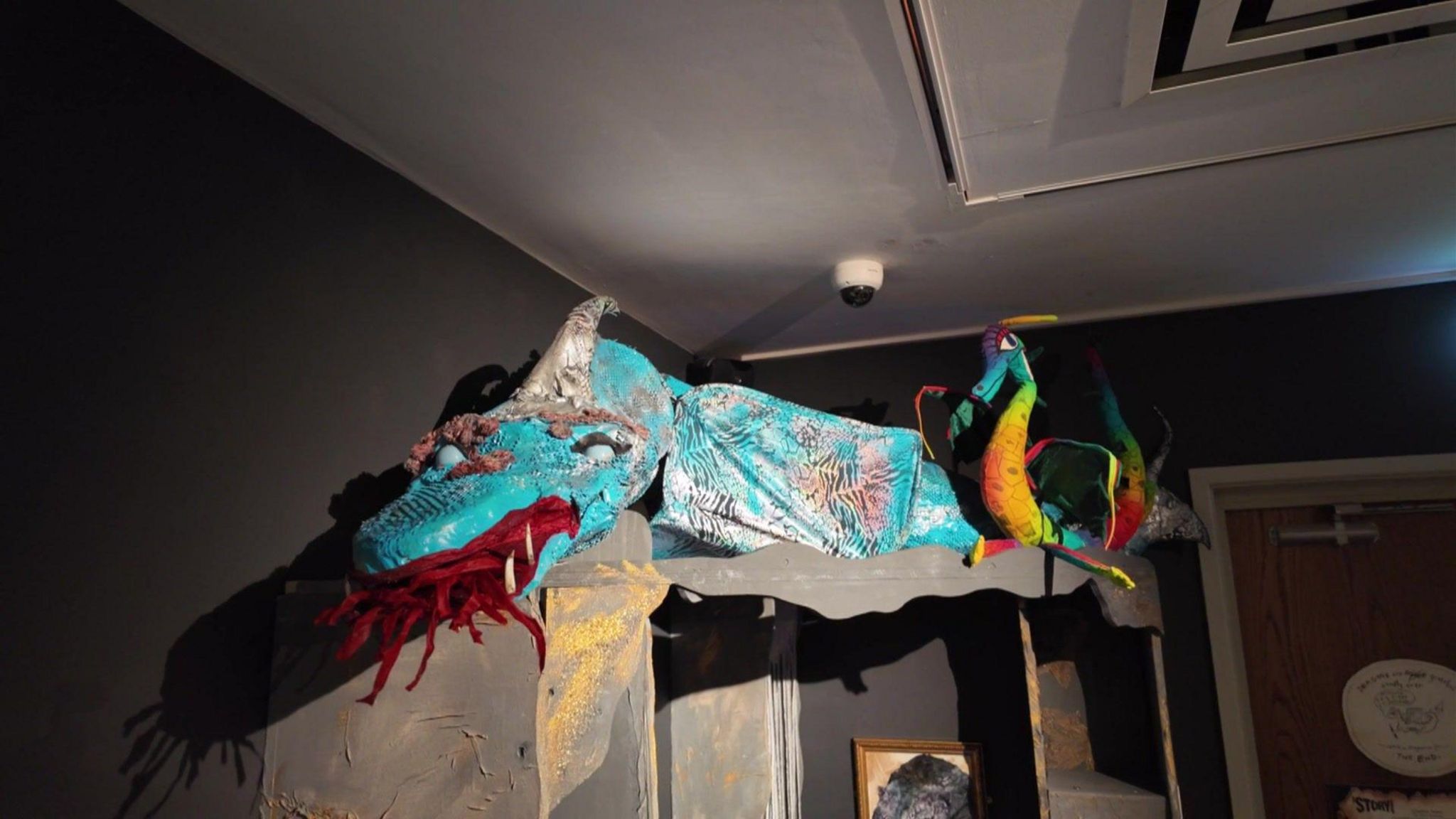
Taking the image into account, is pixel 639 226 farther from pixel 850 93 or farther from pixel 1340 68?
pixel 1340 68

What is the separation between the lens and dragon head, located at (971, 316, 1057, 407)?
69.2 inches

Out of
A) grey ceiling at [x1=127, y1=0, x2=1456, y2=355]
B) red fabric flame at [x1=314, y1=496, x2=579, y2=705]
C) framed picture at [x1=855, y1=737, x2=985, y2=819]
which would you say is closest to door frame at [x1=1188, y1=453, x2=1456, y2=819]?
grey ceiling at [x1=127, y1=0, x2=1456, y2=355]

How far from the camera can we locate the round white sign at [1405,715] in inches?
73.9

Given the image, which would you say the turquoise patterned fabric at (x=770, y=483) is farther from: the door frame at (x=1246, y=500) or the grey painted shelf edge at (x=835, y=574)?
the door frame at (x=1246, y=500)

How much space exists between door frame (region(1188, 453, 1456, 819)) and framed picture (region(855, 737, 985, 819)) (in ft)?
2.05

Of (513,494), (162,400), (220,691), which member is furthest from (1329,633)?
(162,400)

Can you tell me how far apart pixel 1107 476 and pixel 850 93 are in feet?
2.98

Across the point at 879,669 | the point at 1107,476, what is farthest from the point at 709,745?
the point at 1107,476

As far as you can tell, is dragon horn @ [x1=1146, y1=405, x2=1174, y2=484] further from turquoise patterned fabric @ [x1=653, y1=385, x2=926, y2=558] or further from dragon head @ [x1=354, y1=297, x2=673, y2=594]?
dragon head @ [x1=354, y1=297, x2=673, y2=594]

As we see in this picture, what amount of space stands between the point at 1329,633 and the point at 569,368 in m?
2.05

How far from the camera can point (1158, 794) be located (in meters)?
1.53

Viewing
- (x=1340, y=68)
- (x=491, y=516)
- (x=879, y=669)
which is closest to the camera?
(x=491, y=516)

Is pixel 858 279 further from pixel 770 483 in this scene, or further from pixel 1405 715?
pixel 1405 715

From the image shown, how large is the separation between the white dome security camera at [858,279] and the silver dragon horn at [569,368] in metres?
0.69
